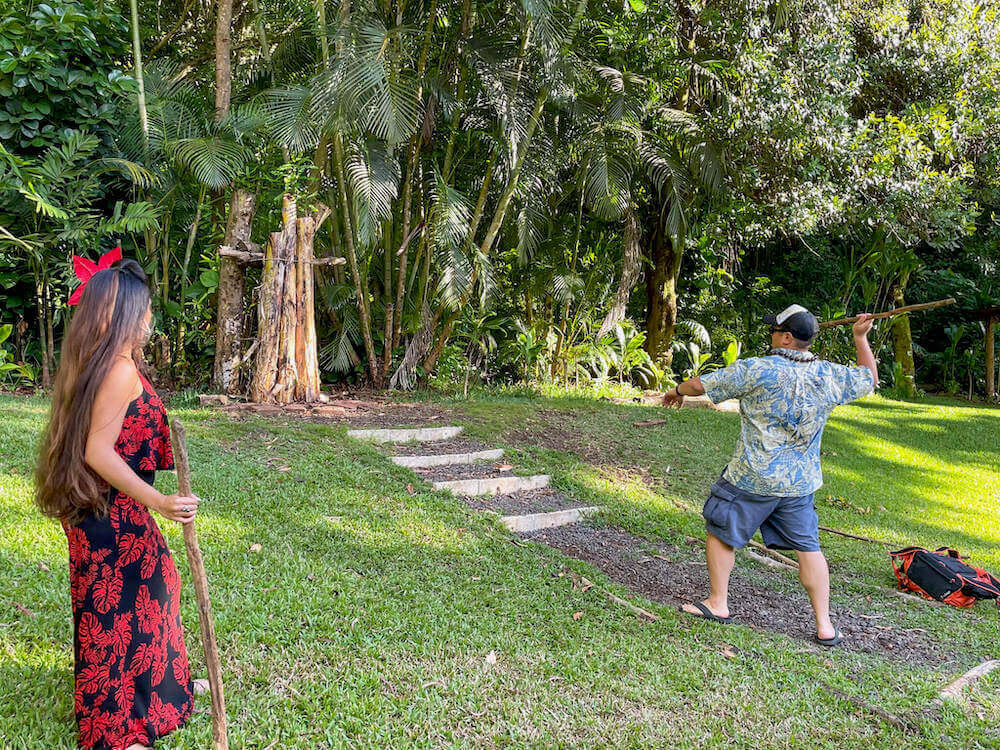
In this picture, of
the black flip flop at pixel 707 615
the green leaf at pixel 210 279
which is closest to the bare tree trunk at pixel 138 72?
the green leaf at pixel 210 279

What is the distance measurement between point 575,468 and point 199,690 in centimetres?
461

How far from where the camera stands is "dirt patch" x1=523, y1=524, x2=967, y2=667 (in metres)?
4.23

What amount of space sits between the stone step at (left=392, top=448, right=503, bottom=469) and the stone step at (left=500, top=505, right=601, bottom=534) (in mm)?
1106

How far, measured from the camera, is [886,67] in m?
12.0

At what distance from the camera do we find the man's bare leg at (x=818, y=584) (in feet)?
13.3

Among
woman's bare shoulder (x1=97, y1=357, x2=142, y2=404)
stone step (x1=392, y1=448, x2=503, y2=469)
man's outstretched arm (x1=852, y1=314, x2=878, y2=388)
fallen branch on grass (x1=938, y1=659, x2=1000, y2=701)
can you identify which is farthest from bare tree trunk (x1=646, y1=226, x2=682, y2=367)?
woman's bare shoulder (x1=97, y1=357, x2=142, y2=404)

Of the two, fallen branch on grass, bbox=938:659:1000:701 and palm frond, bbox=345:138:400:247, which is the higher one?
palm frond, bbox=345:138:400:247

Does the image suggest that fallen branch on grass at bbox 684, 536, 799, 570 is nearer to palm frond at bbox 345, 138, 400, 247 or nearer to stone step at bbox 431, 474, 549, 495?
stone step at bbox 431, 474, 549, 495

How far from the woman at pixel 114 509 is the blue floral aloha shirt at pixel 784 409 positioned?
8.96 feet

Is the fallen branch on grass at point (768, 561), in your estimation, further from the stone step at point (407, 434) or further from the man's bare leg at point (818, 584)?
the stone step at point (407, 434)

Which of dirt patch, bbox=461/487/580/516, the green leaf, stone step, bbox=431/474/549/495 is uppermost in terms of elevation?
the green leaf

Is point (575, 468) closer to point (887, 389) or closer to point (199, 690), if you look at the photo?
point (199, 690)

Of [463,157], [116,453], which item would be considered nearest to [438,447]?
[463,157]

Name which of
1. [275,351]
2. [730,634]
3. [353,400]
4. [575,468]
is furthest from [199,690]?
[353,400]
